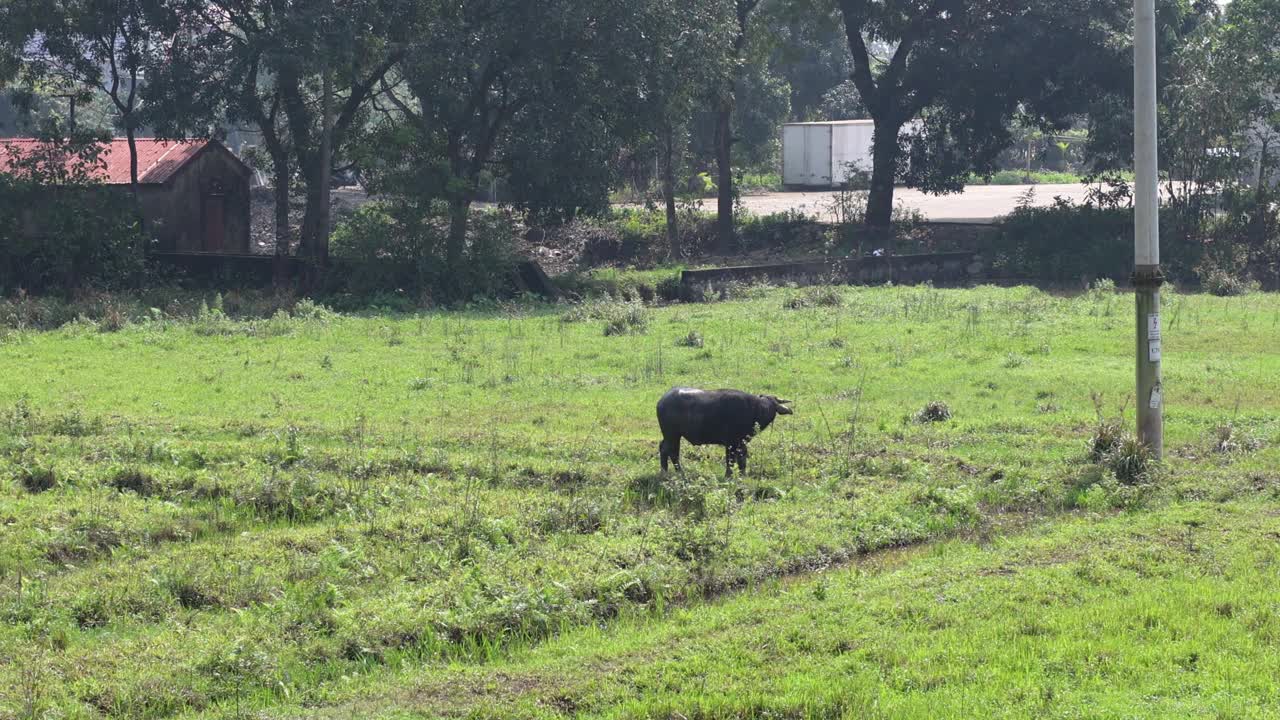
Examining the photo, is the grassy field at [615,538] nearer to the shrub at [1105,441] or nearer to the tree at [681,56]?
the shrub at [1105,441]

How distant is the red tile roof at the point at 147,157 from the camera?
36009 mm

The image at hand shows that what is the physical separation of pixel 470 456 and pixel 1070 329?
44.1 ft

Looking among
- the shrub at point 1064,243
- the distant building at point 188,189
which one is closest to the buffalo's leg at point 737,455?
the shrub at point 1064,243

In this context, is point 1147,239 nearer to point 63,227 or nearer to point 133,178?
point 63,227

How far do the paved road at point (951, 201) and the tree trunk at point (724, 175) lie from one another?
3109 mm

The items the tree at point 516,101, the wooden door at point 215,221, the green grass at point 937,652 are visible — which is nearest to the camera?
the green grass at point 937,652

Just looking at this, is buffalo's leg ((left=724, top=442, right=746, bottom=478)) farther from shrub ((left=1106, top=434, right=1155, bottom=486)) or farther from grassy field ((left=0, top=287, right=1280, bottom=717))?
shrub ((left=1106, top=434, right=1155, bottom=486))

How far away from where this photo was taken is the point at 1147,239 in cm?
1293

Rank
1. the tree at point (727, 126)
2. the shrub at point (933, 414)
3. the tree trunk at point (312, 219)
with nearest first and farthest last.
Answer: the shrub at point (933, 414), the tree trunk at point (312, 219), the tree at point (727, 126)

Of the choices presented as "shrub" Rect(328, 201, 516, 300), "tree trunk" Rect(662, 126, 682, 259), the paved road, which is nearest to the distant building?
"shrub" Rect(328, 201, 516, 300)

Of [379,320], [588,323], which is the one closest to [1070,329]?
[588,323]

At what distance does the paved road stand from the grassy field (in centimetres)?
2513

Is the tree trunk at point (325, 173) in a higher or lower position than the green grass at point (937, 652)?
higher

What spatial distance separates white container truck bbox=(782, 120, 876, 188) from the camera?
59594mm
